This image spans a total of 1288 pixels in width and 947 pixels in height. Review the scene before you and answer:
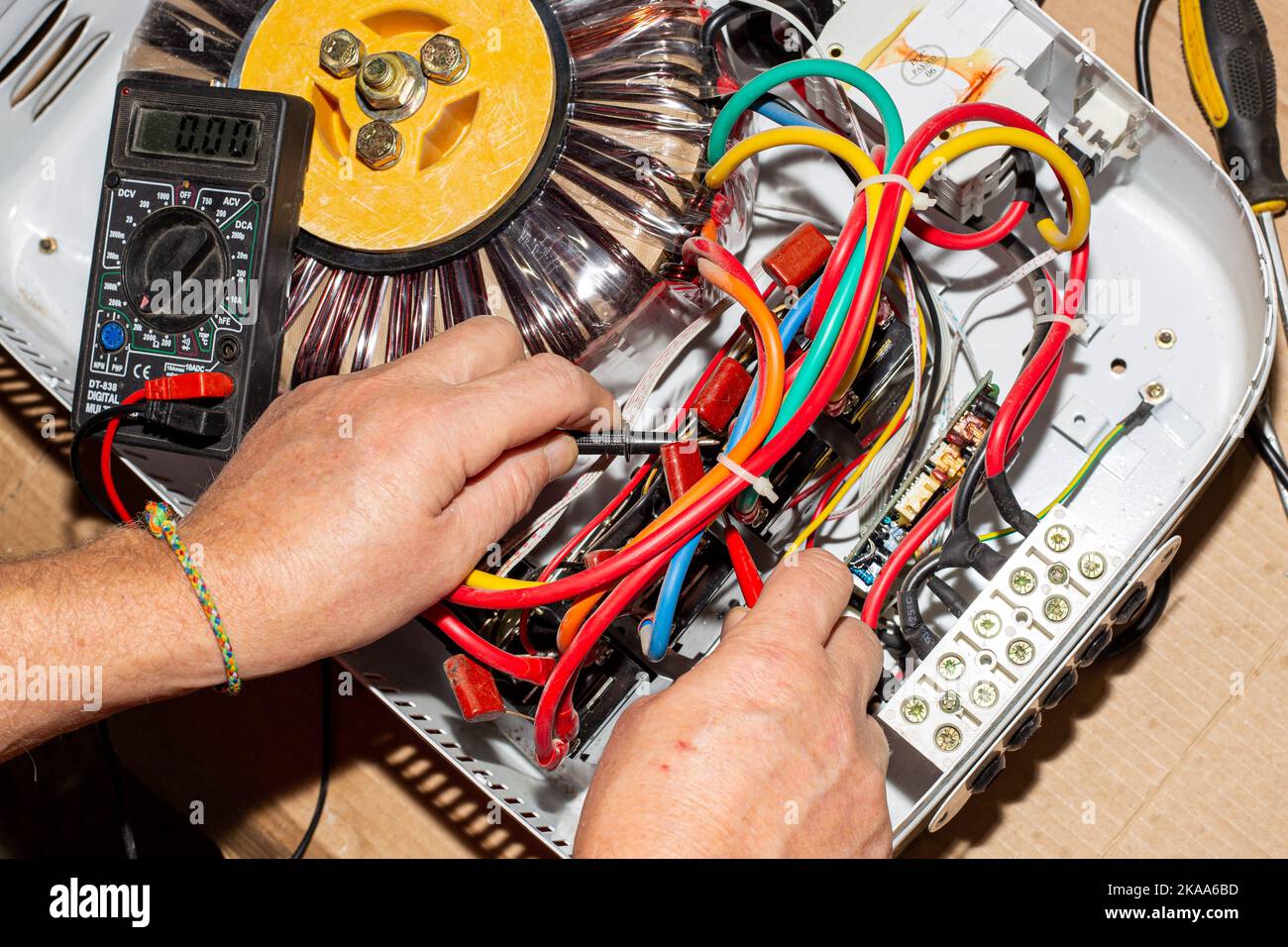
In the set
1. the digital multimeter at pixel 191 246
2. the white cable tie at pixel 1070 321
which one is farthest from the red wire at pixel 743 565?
the digital multimeter at pixel 191 246

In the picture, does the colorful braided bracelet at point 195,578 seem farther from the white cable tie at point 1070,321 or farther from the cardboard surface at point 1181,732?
the white cable tie at point 1070,321

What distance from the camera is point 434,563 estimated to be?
37.0 inches

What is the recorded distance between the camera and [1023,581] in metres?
1.02

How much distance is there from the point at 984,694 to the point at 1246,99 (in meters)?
0.81

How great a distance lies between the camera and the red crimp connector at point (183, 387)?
1.02 meters

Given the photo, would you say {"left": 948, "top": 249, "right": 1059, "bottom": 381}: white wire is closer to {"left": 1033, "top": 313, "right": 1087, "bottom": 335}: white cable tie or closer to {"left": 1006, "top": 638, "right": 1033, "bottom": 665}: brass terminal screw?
{"left": 1033, "top": 313, "right": 1087, "bottom": 335}: white cable tie

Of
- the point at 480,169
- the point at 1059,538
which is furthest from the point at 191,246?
the point at 1059,538

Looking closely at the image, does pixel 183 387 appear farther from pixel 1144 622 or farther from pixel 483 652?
pixel 1144 622

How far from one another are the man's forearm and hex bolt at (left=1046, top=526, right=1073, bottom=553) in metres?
0.71

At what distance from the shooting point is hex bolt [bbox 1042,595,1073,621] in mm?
1020

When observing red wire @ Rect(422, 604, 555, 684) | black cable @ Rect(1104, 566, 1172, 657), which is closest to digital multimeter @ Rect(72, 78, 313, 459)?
red wire @ Rect(422, 604, 555, 684)

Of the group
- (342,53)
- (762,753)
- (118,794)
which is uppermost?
(342,53)

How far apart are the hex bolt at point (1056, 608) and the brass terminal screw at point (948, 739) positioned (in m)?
0.13

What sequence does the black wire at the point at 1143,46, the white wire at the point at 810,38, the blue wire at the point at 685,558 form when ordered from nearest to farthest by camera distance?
the blue wire at the point at 685,558, the white wire at the point at 810,38, the black wire at the point at 1143,46
